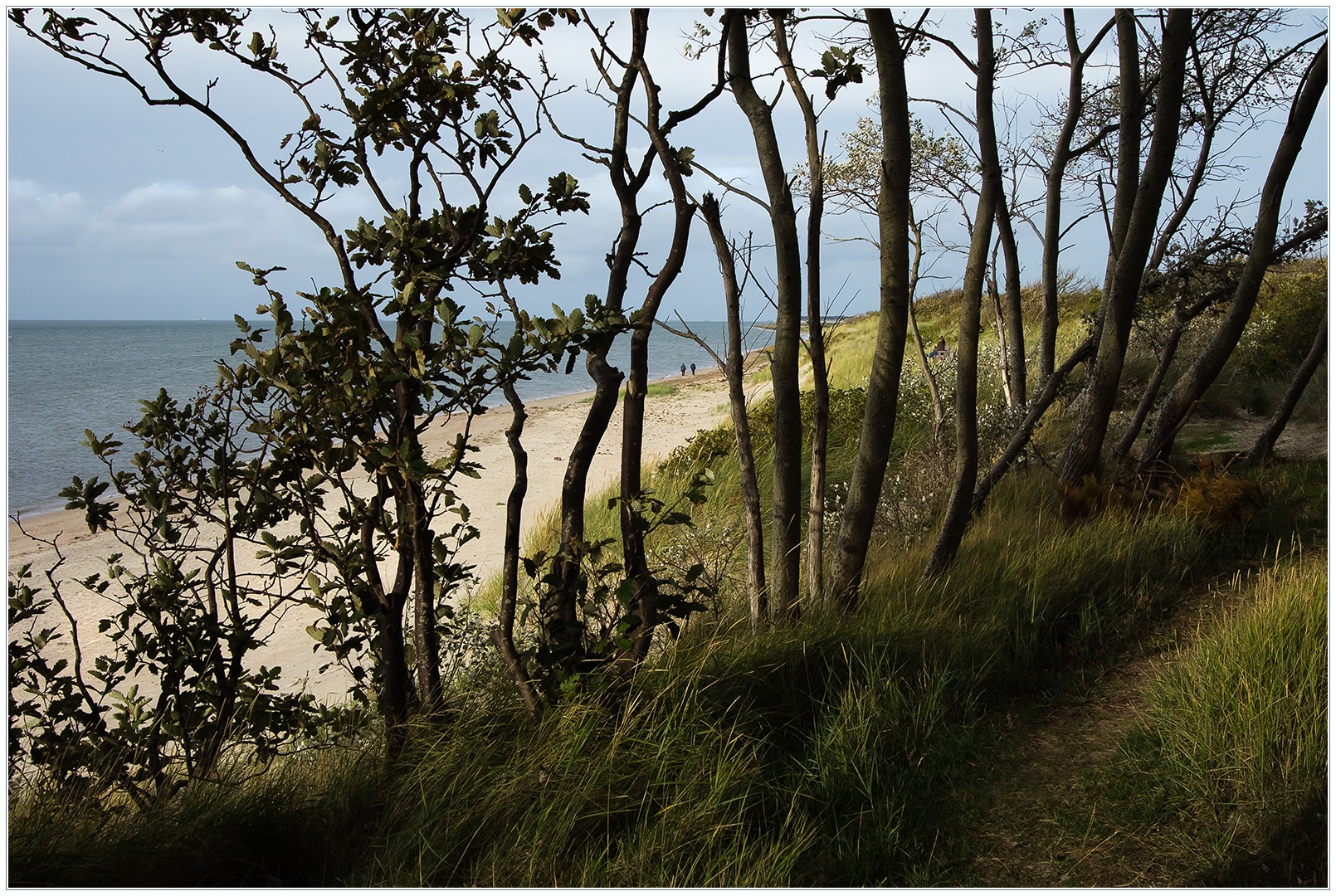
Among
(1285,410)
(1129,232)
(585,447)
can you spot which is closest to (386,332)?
(585,447)

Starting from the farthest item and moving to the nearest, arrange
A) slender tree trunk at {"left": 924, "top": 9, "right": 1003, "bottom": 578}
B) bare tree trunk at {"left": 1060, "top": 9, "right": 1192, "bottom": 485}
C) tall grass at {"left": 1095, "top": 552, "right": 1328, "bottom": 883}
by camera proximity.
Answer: bare tree trunk at {"left": 1060, "top": 9, "right": 1192, "bottom": 485} → slender tree trunk at {"left": 924, "top": 9, "right": 1003, "bottom": 578} → tall grass at {"left": 1095, "top": 552, "right": 1328, "bottom": 883}

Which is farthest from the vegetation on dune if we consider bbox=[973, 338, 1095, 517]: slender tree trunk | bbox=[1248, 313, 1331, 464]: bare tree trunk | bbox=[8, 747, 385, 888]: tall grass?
bbox=[1248, 313, 1331, 464]: bare tree trunk

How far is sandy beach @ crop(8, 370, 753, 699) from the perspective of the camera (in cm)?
717

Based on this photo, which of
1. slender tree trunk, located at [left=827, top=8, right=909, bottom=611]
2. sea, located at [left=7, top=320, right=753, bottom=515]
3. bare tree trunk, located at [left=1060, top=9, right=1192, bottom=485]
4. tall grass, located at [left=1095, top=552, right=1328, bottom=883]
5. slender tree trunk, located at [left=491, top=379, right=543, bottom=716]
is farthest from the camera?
sea, located at [left=7, top=320, right=753, bottom=515]

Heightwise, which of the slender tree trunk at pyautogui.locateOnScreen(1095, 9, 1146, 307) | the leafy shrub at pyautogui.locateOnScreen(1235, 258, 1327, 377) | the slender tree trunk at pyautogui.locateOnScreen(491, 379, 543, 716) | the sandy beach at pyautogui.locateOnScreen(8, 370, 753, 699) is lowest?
the sandy beach at pyautogui.locateOnScreen(8, 370, 753, 699)

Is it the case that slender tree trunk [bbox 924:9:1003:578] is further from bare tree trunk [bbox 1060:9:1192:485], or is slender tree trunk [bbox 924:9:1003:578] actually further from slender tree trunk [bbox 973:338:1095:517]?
bare tree trunk [bbox 1060:9:1192:485]

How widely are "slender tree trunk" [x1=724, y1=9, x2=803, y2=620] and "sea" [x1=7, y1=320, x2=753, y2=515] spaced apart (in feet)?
0.70

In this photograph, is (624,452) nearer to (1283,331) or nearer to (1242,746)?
(1242,746)

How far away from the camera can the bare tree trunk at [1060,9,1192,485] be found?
18.9 feet

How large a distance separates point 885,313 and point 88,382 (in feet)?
122

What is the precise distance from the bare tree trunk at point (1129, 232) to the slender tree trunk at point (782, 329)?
112 inches

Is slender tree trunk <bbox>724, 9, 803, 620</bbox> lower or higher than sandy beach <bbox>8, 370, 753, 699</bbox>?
higher

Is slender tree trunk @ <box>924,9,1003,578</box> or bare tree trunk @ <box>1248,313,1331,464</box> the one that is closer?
slender tree trunk @ <box>924,9,1003,578</box>

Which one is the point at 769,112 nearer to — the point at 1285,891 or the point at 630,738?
the point at 630,738
